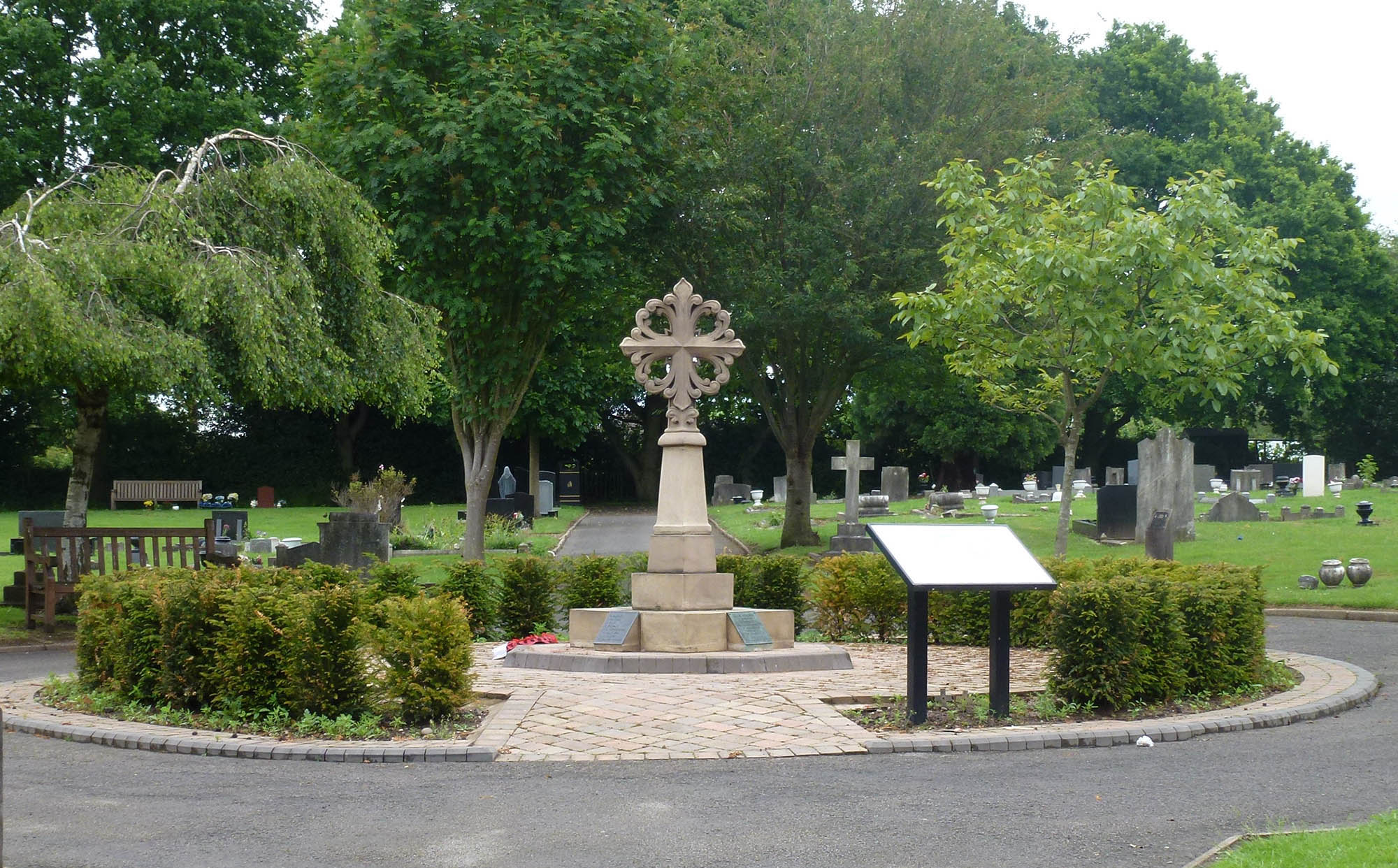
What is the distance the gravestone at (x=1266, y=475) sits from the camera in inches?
1489

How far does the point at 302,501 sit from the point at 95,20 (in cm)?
1814

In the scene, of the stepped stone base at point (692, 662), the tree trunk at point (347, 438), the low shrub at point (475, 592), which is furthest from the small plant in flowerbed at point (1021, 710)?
the tree trunk at point (347, 438)

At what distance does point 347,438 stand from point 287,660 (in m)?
36.2

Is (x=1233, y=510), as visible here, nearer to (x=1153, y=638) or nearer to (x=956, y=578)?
(x=1153, y=638)

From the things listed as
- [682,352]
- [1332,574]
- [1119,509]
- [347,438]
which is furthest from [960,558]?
[347,438]

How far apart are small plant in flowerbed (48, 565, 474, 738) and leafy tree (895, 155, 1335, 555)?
9.68 m

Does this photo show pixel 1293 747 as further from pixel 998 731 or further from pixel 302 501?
pixel 302 501

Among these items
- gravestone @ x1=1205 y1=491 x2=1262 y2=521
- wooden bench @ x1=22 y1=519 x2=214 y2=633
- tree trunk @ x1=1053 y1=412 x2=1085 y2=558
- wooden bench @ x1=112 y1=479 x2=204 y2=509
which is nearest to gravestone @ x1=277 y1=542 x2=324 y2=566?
wooden bench @ x1=22 y1=519 x2=214 y2=633

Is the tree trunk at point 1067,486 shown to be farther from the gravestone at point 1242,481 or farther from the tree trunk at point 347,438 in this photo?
the tree trunk at point 347,438

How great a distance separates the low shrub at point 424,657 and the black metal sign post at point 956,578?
113 inches

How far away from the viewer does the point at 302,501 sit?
42.8 metres

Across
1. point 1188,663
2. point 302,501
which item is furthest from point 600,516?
point 1188,663

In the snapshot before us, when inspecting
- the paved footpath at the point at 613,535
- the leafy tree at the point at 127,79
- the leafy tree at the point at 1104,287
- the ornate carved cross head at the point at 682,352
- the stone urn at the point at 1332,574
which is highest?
the leafy tree at the point at 127,79

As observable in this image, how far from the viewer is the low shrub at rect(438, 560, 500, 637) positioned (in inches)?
507
